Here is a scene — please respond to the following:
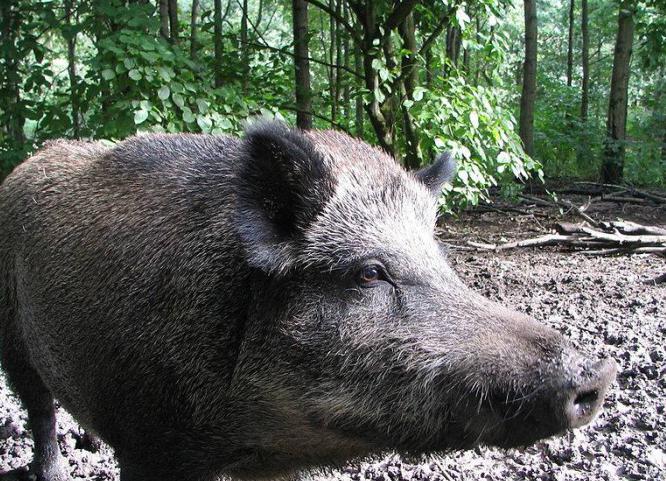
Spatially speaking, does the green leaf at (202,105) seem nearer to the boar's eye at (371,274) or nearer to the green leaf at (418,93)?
the green leaf at (418,93)

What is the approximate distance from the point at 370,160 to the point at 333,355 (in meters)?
0.89

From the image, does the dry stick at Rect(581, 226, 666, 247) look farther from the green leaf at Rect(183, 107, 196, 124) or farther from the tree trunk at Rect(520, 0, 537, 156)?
the tree trunk at Rect(520, 0, 537, 156)

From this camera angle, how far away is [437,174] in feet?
10.3

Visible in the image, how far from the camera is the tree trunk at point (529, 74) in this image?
14969 millimetres

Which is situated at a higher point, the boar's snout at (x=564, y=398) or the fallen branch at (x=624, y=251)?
the boar's snout at (x=564, y=398)

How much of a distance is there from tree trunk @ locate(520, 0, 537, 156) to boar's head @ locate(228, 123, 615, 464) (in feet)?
43.3

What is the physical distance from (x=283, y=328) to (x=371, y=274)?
0.38 metres

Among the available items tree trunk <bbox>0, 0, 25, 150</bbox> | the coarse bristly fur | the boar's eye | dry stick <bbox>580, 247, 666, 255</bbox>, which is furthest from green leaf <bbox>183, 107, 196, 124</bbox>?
dry stick <bbox>580, 247, 666, 255</bbox>

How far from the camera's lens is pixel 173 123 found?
501 cm

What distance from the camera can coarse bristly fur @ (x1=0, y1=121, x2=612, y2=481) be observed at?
7.04ft

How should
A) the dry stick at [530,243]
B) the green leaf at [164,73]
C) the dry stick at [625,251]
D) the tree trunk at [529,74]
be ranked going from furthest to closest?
the tree trunk at [529,74] → the dry stick at [530,243] → the dry stick at [625,251] → the green leaf at [164,73]

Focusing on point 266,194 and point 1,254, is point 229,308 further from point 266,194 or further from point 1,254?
point 1,254

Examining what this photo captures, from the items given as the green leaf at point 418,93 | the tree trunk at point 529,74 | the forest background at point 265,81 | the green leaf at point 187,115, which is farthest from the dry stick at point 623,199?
the green leaf at point 187,115

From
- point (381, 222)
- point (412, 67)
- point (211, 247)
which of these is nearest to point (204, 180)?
point (211, 247)
